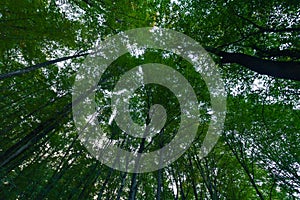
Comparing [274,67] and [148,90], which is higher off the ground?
[148,90]

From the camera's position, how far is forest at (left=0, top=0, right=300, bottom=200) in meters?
3.81

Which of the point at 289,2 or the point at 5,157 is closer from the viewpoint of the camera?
the point at 289,2

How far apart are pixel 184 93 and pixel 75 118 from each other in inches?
171

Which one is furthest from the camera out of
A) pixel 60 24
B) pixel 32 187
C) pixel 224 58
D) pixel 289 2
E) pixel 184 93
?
pixel 184 93

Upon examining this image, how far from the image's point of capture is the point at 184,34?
428 cm

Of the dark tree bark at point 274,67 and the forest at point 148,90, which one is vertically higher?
the forest at point 148,90

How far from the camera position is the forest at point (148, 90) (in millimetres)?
3811

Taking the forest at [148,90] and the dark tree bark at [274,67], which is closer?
the dark tree bark at [274,67]

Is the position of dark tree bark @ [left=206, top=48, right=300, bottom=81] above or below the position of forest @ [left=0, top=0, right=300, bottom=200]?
below

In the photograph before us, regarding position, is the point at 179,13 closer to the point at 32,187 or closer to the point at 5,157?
the point at 5,157

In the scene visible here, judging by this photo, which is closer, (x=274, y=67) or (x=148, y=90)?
(x=274, y=67)

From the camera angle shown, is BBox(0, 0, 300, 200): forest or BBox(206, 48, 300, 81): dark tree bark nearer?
BBox(206, 48, 300, 81): dark tree bark

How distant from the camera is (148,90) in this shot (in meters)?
7.05

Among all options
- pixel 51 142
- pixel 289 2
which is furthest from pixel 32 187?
pixel 289 2
